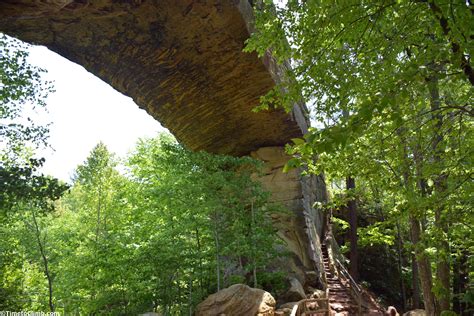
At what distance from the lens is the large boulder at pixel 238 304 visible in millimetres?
7062

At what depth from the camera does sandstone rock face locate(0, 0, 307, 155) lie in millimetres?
6719

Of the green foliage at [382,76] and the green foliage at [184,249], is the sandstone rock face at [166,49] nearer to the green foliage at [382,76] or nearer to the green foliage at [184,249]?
the green foliage at [184,249]

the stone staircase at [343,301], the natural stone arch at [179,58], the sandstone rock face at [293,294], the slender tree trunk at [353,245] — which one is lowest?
the stone staircase at [343,301]

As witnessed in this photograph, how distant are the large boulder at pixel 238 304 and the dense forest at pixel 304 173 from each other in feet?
3.27

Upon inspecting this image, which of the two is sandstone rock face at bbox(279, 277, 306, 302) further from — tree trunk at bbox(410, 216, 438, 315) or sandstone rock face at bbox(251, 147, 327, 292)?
tree trunk at bbox(410, 216, 438, 315)

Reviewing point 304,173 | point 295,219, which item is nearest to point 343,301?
point 295,219

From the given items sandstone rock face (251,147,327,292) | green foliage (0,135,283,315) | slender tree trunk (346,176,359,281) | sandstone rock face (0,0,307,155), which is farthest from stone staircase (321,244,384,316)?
sandstone rock face (0,0,307,155)

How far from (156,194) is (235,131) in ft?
11.2

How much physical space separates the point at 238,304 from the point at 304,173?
9.90 feet

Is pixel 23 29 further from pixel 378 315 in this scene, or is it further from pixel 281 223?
pixel 378 315

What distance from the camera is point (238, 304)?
714 centimetres

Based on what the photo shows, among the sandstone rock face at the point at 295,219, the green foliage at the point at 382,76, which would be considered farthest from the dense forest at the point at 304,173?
the sandstone rock face at the point at 295,219

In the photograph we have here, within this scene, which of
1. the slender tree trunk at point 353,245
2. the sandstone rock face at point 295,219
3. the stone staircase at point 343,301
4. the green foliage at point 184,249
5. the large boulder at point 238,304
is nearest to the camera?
the large boulder at point 238,304

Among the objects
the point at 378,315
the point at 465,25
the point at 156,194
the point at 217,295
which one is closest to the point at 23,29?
the point at 156,194
